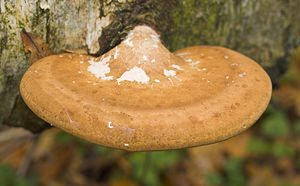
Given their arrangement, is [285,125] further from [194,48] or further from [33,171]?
[33,171]

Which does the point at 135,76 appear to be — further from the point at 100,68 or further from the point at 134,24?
the point at 134,24

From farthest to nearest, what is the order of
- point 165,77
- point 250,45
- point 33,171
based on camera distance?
point 33,171, point 250,45, point 165,77

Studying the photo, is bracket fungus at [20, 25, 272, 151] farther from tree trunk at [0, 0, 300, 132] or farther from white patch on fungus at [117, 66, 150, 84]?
tree trunk at [0, 0, 300, 132]

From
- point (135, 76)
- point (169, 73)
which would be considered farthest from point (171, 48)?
point (135, 76)

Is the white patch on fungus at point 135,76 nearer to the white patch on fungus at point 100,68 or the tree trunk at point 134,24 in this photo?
the white patch on fungus at point 100,68

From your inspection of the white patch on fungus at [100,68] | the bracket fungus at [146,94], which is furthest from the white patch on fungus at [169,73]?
the white patch on fungus at [100,68]

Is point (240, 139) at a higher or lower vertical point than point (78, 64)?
lower

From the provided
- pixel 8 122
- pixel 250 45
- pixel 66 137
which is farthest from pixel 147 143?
pixel 66 137
